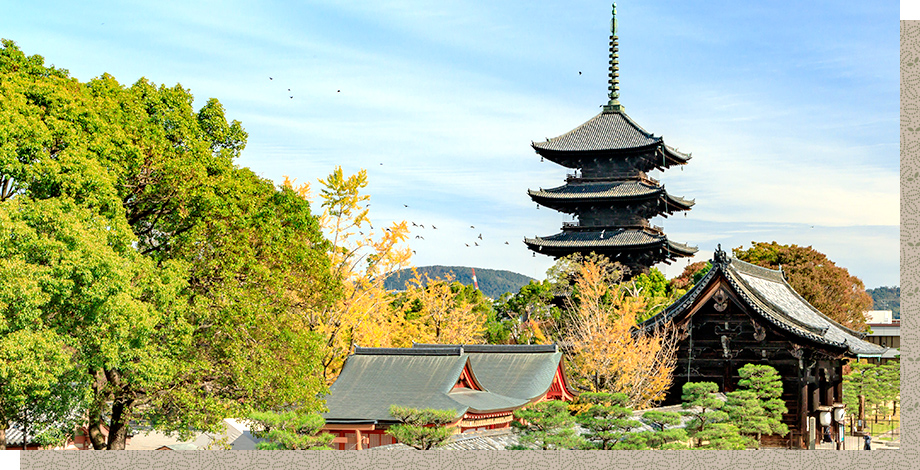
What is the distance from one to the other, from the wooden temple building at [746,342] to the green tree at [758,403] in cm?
45

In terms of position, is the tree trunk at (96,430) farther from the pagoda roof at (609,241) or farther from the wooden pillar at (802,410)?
the pagoda roof at (609,241)

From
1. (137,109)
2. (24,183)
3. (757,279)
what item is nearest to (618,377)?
(757,279)

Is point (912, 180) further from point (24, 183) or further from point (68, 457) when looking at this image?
point (24, 183)

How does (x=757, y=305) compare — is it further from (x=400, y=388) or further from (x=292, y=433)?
(x=292, y=433)

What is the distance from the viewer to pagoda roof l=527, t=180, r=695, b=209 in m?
39.0

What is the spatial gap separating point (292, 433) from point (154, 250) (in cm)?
477

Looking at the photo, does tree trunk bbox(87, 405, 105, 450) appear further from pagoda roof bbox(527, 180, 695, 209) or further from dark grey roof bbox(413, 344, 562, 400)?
pagoda roof bbox(527, 180, 695, 209)

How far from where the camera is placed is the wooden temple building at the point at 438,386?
60.4ft

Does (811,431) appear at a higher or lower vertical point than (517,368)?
lower

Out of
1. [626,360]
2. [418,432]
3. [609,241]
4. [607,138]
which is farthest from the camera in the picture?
[607,138]

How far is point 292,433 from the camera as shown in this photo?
1213cm

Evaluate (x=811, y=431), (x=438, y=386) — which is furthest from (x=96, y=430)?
(x=811, y=431)

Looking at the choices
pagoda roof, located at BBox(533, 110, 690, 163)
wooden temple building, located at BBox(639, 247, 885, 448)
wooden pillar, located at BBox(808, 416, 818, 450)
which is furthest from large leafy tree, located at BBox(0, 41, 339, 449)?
pagoda roof, located at BBox(533, 110, 690, 163)

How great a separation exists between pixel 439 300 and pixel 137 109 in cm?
1879
